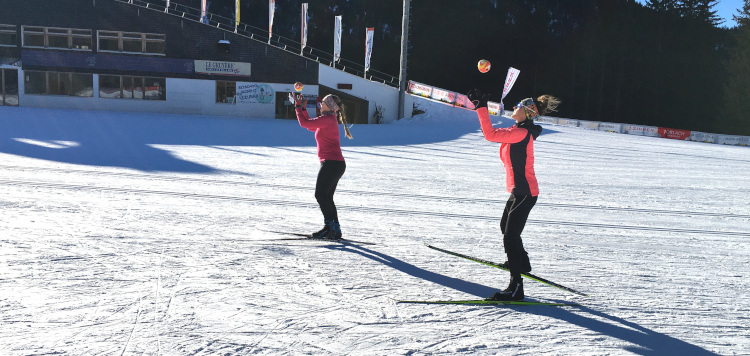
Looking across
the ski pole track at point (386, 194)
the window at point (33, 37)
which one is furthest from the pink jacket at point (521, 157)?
the window at point (33, 37)

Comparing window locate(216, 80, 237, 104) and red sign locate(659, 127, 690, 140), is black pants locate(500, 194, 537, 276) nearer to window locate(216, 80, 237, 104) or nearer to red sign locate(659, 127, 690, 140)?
red sign locate(659, 127, 690, 140)

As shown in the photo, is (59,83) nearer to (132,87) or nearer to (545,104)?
→ (132,87)

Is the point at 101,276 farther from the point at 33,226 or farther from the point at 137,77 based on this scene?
the point at 137,77

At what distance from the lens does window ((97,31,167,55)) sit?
29.2m

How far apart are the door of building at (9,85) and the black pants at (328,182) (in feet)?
94.5

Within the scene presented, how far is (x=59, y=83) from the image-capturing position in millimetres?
29312

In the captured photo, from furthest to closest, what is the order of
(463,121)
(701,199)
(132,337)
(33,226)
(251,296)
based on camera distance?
(463,121) < (701,199) < (33,226) < (251,296) < (132,337)

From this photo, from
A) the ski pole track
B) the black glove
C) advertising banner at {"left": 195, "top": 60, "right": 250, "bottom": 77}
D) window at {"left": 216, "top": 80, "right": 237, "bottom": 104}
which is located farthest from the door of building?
the black glove

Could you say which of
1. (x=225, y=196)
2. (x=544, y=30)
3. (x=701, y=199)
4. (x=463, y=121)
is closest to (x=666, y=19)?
(x=544, y=30)

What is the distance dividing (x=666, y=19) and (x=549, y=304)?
61.5m

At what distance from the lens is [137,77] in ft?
97.1

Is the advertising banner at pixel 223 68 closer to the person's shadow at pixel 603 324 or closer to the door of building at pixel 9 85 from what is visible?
the door of building at pixel 9 85

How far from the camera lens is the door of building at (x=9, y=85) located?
1145 inches

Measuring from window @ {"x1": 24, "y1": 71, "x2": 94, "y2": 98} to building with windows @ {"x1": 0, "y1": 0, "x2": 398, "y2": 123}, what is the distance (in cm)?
4
